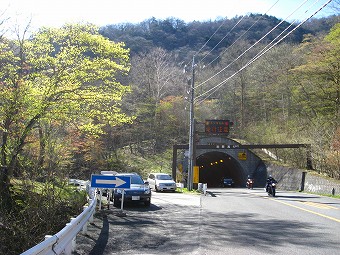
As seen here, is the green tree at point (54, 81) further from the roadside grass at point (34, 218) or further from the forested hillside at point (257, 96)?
the forested hillside at point (257, 96)

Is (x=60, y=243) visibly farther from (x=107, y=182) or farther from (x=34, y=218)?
(x=107, y=182)

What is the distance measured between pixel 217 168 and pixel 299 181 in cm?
2936

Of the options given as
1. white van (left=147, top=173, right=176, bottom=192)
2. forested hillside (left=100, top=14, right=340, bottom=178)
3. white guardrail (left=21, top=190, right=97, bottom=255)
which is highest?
forested hillside (left=100, top=14, right=340, bottom=178)

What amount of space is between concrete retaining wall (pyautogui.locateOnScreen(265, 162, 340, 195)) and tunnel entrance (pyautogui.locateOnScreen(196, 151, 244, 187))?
7.20 metres

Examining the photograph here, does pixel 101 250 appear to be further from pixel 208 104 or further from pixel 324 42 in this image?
pixel 208 104

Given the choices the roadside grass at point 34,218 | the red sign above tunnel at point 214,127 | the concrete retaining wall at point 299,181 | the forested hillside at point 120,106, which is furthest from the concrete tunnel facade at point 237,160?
the roadside grass at point 34,218

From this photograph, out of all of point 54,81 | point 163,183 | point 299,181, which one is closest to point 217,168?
point 299,181

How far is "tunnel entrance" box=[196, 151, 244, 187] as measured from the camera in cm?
5303

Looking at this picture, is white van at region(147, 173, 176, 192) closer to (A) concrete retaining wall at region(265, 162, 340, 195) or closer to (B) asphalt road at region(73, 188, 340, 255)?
(A) concrete retaining wall at region(265, 162, 340, 195)

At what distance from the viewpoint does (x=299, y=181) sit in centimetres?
3644

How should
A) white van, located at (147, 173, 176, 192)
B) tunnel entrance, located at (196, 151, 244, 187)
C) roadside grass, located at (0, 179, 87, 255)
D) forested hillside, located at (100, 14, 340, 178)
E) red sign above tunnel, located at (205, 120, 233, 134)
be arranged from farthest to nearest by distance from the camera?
tunnel entrance, located at (196, 151, 244, 187), forested hillside, located at (100, 14, 340, 178), red sign above tunnel, located at (205, 120, 233, 134), white van, located at (147, 173, 176, 192), roadside grass, located at (0, 179, 87, 255)

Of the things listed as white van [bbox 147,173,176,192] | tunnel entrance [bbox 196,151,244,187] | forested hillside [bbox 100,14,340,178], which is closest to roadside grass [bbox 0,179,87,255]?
white van [bbox 147,173,176,192]

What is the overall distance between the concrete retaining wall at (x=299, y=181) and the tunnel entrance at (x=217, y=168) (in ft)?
23.6

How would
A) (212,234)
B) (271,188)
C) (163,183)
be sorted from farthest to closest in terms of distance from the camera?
(163,183)
(271,188)
(212,234)
